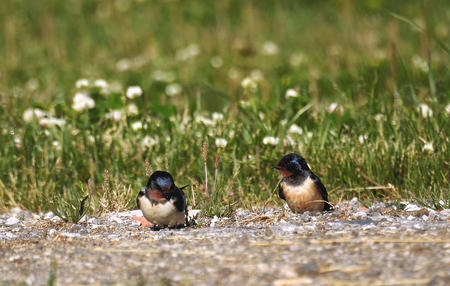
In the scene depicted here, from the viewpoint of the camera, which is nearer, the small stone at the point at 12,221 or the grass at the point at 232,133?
the small stone at the point at 12,221

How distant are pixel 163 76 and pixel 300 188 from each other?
5.95 metres

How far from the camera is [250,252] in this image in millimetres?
3699

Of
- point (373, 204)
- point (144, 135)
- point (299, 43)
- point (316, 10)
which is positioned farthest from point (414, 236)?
point (316, 10)

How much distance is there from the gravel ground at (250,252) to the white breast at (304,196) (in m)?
0.19

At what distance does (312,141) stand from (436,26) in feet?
21.9

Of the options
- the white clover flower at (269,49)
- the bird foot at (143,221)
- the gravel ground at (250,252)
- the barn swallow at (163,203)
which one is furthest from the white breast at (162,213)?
the white clover flower at (269,49)

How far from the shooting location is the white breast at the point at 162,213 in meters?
4.45

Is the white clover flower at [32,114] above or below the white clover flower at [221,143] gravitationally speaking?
above

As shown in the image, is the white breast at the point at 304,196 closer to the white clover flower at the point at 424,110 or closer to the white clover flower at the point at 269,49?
the white clover flower at the point at 424,110

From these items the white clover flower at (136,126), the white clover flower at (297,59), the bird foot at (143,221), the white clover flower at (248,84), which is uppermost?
the white clover flower at (297,59)

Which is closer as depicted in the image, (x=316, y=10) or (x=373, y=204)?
(x=373, y=204)

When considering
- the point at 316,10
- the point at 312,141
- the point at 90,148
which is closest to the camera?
the point at 312,141

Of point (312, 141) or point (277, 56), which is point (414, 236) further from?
point (277, 56)

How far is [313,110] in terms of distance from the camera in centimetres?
730
